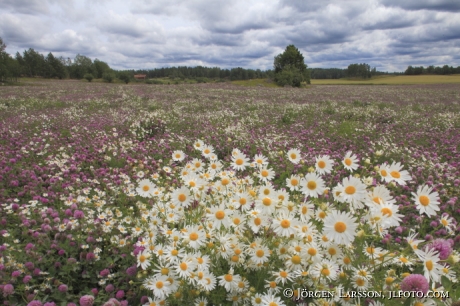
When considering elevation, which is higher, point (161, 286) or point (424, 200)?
point (424, 200)

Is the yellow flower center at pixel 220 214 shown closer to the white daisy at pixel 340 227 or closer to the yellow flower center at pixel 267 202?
the yellow flower center at pixel 267 202

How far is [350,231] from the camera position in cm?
163

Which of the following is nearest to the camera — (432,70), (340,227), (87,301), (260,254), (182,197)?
(340,227)

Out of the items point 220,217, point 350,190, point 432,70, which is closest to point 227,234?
point 220,217

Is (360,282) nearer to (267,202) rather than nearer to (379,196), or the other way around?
(379,196)

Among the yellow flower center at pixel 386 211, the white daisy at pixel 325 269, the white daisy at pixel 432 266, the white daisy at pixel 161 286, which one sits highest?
the yellow flower center at pixel 386 211

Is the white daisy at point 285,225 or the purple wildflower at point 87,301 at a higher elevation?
the white daisy at point 285,225

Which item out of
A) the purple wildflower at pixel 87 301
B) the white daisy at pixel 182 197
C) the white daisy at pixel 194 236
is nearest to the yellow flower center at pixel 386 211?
the white daisy at pixel 194 236

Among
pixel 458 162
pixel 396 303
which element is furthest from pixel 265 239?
pixel 458 162

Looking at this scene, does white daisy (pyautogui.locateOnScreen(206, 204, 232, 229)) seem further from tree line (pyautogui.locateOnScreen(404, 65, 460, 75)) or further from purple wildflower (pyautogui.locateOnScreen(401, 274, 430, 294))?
tree line (pyautogui.locateOnScreen(404, 65, 460, 75))

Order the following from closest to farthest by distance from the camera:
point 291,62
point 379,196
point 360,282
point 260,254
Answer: point 379,196, point 360,282, point 260,254, point 291,62

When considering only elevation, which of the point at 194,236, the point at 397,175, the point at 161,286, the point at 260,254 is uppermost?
the point at 397,175

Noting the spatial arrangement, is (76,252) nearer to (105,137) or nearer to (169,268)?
(169,268)

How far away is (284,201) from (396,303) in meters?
0.92
